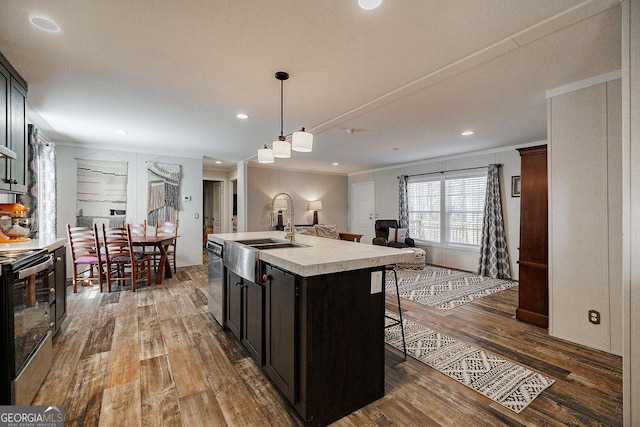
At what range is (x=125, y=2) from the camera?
1.61 meters

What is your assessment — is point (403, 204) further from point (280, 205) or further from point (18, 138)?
point (18, 138)

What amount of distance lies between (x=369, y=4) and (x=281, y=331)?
78.5 inches

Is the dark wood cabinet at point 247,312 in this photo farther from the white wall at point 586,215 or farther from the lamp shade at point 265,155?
the white wall at point 586,215

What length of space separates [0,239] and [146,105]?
5.85ft

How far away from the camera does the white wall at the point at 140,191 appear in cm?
491

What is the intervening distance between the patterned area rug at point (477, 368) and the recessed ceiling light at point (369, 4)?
8.24 feet

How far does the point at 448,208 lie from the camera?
20.5 ft

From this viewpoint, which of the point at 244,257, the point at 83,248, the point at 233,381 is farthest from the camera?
the point at 83,248

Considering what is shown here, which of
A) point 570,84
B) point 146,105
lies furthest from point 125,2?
point 570,84

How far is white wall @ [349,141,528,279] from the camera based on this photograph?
520 centimetres

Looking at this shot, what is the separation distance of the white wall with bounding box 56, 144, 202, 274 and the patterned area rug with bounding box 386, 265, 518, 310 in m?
4.07

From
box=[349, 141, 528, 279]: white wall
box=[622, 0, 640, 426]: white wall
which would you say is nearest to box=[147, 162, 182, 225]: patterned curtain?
box=[349, 141, 528, 279]: white wall

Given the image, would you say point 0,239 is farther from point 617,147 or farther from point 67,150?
point 617,147

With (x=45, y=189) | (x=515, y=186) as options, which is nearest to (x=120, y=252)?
(x=45, y=189)
